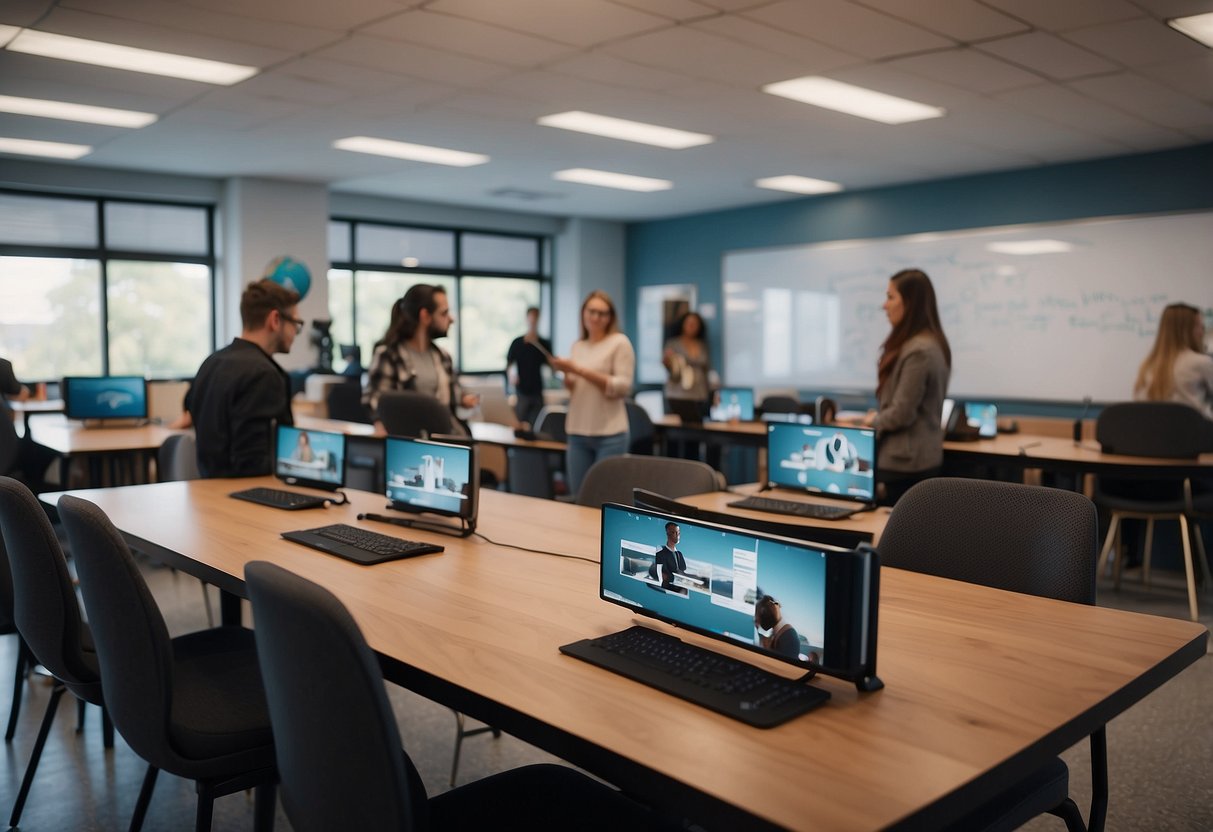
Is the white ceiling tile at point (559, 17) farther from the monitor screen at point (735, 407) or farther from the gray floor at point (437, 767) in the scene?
the monitor screen at point (735, 407)

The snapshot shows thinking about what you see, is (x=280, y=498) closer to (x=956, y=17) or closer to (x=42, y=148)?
(x=956, y=17)

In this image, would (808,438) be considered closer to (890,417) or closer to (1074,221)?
(890,417)

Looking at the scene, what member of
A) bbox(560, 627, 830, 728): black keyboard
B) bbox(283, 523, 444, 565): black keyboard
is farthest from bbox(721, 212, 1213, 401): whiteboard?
bbox(560, 627, 830, 728): black keyboard

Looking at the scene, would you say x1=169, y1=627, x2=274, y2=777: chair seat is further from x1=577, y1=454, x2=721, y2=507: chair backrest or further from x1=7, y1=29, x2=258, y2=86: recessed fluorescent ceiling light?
x1=7, y1=29, x2=258, y2=86: recessed fluorescent ceiling light

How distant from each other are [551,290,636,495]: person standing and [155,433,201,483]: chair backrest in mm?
1607

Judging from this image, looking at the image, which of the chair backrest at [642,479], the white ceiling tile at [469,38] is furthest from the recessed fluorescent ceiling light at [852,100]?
the chair backrest at [642,479]

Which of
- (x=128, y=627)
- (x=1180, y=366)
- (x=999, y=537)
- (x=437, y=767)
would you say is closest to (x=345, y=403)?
(x=437, y=767)

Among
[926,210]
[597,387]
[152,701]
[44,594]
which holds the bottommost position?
[152,701]

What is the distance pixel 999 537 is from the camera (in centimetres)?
208

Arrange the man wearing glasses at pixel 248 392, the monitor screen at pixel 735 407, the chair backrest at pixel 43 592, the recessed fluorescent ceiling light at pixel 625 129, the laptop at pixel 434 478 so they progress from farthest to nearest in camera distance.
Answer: the monitor screen at pixel 735 407
the recessed fluorescent ceiling light at pixel 625 129
the man wearing glasses at pixel 248 392
the laptop at pixel 434 478
the chair backrest at pixel 43 592

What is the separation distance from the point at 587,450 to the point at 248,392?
190cm

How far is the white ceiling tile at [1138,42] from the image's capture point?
14.0ft

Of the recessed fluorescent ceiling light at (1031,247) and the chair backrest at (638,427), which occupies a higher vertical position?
the recessed fluorescent ceiling light at (1031,247)

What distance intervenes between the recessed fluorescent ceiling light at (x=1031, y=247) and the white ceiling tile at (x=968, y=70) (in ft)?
9.06
